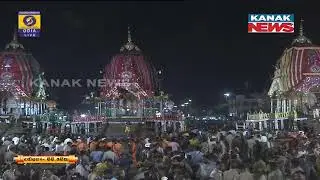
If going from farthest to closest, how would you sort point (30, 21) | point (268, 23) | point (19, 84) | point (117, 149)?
point (19, 84) → point (30, 21) → point (268, 23) → point (117, 149)

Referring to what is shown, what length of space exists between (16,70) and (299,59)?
1459 inches

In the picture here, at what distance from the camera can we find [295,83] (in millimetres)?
67812

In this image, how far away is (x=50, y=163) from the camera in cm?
1488

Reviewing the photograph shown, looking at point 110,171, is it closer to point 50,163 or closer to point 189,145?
point 50,163

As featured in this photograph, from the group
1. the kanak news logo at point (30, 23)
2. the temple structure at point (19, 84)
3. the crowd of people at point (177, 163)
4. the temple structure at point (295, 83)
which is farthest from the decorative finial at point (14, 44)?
the crowd of people at point (177, 163)

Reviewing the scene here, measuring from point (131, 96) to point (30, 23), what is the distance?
2129cm

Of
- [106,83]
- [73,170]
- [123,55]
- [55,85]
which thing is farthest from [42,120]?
[73,170]

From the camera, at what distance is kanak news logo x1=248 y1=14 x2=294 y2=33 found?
4134 centimetres

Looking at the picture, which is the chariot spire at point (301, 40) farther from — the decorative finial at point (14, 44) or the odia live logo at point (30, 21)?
the decorative finial at point (14, 44)

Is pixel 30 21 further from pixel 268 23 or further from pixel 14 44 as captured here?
pixel 14 44

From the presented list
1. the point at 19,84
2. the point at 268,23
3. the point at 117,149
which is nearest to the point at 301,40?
the point at 268,23

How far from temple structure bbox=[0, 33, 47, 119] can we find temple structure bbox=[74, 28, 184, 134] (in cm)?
962

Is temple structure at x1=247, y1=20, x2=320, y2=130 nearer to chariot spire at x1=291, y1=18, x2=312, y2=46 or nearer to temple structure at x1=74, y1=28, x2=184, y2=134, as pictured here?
chariot spire at x1=291, y1=18, x2=312, y2=46

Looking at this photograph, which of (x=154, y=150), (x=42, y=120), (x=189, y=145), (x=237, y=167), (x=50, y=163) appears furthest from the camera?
(x=42, y=120)
